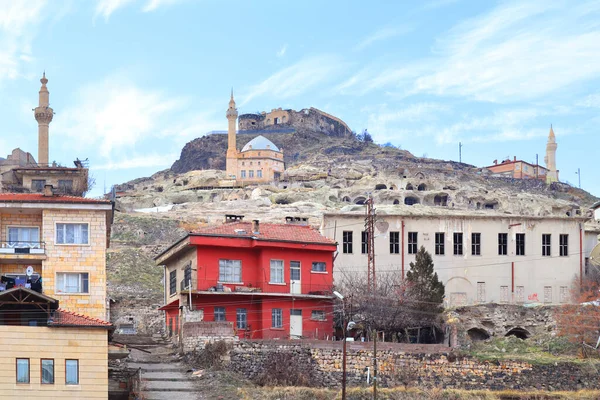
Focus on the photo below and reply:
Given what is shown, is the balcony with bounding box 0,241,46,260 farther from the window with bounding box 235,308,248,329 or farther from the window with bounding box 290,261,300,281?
the window with bounding box 290,261,300,281

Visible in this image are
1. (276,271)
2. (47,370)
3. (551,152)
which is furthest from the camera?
(551,152)

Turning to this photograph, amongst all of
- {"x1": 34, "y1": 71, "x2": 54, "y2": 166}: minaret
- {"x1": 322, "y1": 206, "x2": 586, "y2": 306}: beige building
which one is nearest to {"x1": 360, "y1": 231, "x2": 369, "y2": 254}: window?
{"x1": 322, "y1": 206, "x2": 586, "y2": 306}: beige building

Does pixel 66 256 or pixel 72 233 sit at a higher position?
pixel 72 233

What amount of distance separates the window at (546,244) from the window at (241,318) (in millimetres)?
23370

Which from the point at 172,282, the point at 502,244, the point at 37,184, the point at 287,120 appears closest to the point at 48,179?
the point at 37,184

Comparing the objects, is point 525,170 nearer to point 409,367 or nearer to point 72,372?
point 409,367

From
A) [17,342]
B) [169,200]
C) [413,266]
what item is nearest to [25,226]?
[17,342]

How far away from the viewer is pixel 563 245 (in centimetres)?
6191

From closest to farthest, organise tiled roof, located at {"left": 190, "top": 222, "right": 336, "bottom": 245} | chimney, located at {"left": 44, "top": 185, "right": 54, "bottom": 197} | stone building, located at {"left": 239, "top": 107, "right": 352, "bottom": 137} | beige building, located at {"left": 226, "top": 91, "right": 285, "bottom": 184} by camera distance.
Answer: chimney, located at {"left": 44, "top": 185, "right": 54, "bottom": 197} → tiled roof, located at {"left": 190, "top": 222, "right": 336, "bottom": 245} → beige building, located at {"left": 226, "top": 91, "right": 285, "bottom": 184} → stone building, located at {"left": 239, "top": 107, "right": 352, "bottom": 137}

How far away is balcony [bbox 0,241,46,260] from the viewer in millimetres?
39422

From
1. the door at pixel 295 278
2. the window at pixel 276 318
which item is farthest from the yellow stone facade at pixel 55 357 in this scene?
the door at pixel 295 278

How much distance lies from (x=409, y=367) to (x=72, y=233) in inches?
612

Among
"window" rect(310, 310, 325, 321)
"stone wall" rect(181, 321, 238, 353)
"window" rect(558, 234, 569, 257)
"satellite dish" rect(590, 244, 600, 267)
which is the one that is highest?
"window" rect(558, 234, 569, 257)

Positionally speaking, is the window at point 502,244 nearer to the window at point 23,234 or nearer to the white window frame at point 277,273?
the white window frame at point 277,273
